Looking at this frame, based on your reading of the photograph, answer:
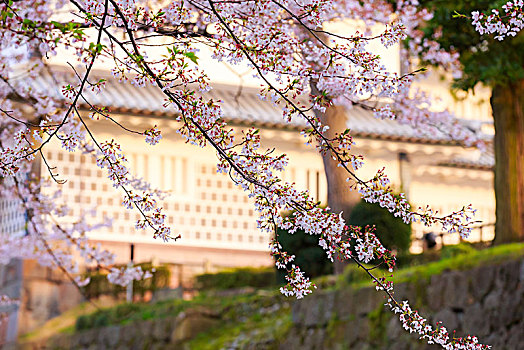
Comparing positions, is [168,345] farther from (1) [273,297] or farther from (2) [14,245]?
(2) [14,245]

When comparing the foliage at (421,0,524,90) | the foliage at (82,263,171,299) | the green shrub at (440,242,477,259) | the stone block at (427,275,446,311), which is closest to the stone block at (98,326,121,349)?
the foliage at (82,263,171,299)

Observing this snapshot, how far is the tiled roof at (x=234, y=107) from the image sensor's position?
43.8ft

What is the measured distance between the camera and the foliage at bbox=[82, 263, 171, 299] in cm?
1415

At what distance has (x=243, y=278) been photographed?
13641 millimetres

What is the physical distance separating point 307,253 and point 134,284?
4.22 meters

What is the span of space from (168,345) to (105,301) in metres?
2.76

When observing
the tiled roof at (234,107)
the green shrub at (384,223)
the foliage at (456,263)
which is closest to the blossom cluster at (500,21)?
the foliage at (456,263)

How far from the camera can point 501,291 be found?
26.4 feet

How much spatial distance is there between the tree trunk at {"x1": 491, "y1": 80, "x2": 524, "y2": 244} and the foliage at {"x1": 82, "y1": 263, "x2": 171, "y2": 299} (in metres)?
6.27

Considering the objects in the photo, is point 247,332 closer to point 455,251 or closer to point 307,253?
point 307,253

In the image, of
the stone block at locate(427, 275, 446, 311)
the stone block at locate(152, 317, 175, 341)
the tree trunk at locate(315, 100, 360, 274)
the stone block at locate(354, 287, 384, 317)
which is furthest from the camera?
the stone block at locate(152, 317, 175, 341)

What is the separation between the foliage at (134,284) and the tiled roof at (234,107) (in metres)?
2.70

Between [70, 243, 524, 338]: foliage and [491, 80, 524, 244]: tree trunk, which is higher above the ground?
[491, 80, 524, 244]: tree trunk

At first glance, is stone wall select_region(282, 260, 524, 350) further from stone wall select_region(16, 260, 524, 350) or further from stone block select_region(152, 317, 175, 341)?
stone block select_region(152, 317, 175, 341)
